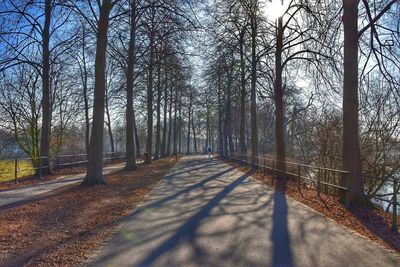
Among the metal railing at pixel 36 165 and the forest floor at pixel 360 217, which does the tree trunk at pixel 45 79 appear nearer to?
the metal railing at pixel 36 165

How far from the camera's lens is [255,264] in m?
5.69

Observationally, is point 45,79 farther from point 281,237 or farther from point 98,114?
point 281,237

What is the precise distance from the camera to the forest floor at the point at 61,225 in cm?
611

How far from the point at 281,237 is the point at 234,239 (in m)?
0.93

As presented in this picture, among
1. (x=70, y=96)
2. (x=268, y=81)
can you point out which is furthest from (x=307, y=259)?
(x=70, y=96)

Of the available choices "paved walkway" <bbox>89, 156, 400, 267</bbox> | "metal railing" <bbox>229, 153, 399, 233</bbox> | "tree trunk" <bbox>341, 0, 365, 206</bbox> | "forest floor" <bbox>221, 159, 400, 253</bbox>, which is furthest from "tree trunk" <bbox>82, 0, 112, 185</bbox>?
"tree trunk" <bbox>341, 0, 365, 206</bbox>

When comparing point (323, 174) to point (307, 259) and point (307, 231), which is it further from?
point (307, 259)

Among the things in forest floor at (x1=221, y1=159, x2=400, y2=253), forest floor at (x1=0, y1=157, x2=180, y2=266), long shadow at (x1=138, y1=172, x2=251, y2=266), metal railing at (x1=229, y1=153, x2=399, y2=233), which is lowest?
forest floor at (x1=221, y1=159, x2=400, y2=253)

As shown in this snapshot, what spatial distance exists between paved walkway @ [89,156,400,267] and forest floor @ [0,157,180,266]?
0.42 metres

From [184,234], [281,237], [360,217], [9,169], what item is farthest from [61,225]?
[9,169]

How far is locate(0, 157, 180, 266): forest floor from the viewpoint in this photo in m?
6.11

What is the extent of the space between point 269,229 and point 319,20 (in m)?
9.51

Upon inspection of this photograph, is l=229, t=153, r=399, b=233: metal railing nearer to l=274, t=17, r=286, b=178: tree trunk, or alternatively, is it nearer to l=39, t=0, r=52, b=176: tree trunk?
l=274, t=17, r=286, b=178: tree trunk

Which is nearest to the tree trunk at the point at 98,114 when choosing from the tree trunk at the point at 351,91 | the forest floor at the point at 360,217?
the forest floor at the point at 360,217
